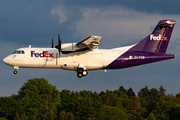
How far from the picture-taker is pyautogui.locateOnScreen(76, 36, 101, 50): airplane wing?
34.3 m

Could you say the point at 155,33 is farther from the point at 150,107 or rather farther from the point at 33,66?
the point at 150,107

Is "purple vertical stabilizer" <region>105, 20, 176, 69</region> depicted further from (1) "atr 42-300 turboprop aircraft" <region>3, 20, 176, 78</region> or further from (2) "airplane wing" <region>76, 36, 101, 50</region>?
(2) "airplane wing" <region>76, 36, 101, 50</region>

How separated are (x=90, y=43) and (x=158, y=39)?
10.6 m

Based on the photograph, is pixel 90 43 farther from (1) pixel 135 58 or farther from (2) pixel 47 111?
(2) pixel 47 111

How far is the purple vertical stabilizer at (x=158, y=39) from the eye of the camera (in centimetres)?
3984

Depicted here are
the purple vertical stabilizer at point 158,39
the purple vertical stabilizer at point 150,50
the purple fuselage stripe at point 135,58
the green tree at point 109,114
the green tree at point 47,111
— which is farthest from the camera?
the green tree at point 47,111

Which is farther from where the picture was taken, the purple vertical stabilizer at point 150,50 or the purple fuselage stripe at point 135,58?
the purple vertical stabilizer at point 150,50

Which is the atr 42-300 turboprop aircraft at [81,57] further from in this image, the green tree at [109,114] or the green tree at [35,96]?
the green tree at [35,96]

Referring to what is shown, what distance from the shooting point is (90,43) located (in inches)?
1404

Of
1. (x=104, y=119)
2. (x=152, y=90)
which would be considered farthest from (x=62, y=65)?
(x=152, y=90)

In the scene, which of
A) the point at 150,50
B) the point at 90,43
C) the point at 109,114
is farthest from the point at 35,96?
the point at 90,43

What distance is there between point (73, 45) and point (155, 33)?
39.8 ft

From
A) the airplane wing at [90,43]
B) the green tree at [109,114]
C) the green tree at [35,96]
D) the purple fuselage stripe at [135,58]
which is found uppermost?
the airplane wing at [90,43]

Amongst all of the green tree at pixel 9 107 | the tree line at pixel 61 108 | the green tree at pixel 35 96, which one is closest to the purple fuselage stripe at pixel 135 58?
the tree line at pixel 61 108
